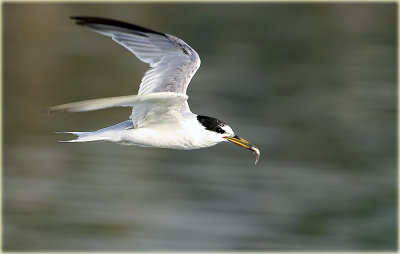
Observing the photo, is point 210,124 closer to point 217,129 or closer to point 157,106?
point 217,129

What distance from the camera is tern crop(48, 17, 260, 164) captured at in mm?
6102

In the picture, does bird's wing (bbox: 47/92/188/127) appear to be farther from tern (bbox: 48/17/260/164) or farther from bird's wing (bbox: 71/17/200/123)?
bird's wing (bbox: 71/17/200/123)

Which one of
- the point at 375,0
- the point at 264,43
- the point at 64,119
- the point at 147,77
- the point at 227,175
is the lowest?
the point at 147,77

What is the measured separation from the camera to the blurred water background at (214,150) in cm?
958

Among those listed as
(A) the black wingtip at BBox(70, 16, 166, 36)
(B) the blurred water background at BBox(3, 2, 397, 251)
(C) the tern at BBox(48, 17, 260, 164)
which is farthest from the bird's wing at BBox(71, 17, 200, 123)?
(B) the blurred water background at BBox(3, 2, 397, 251)

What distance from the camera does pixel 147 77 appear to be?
6770mm

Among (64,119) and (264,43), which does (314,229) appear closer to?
(64,119)

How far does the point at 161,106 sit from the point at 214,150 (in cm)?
544

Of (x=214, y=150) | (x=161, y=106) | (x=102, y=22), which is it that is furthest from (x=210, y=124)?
(x=214, y=150)

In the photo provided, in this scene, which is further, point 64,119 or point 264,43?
point 264,43

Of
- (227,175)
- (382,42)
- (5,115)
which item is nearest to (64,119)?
(5,115)

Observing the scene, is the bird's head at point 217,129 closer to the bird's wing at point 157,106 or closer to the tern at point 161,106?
the tern at point 161,106

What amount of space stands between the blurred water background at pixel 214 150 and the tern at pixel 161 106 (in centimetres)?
276

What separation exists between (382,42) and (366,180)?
683cm
